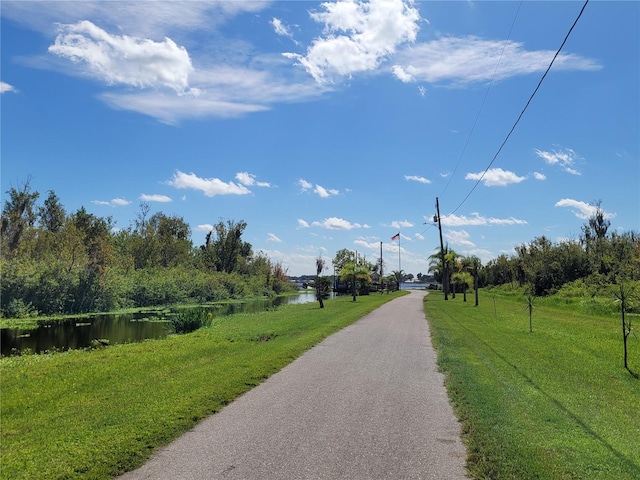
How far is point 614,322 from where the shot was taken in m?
22.1

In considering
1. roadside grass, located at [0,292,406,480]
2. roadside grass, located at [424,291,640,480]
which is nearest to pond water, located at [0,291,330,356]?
roadside grass, located at [0,292,406,480]

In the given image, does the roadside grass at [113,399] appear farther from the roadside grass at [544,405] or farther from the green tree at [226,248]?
the green tree at [226,248]

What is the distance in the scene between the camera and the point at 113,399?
26.6 feet

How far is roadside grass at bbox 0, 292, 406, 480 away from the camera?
211 inches

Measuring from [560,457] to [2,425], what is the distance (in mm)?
8159

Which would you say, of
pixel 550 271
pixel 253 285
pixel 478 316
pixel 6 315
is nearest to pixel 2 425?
pixel 478 316

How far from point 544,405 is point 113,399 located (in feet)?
25.1

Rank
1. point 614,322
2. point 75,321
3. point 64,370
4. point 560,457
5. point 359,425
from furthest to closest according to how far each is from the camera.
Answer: point 75,321 < point 614,322 < point 64,370 < point 359,425 < point 560,457

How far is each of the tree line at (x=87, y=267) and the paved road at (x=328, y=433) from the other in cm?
3115

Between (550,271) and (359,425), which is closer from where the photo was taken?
(359,425)

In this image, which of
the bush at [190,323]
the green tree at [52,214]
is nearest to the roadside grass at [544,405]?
the bush at [190,323]

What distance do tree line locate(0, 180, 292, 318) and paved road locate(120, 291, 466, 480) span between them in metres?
31.2

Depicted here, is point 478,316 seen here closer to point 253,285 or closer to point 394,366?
point 394,366

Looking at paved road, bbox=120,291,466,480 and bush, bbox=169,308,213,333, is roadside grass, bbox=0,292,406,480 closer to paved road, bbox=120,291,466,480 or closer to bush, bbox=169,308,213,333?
paved road, bbox=120,291,466,480
